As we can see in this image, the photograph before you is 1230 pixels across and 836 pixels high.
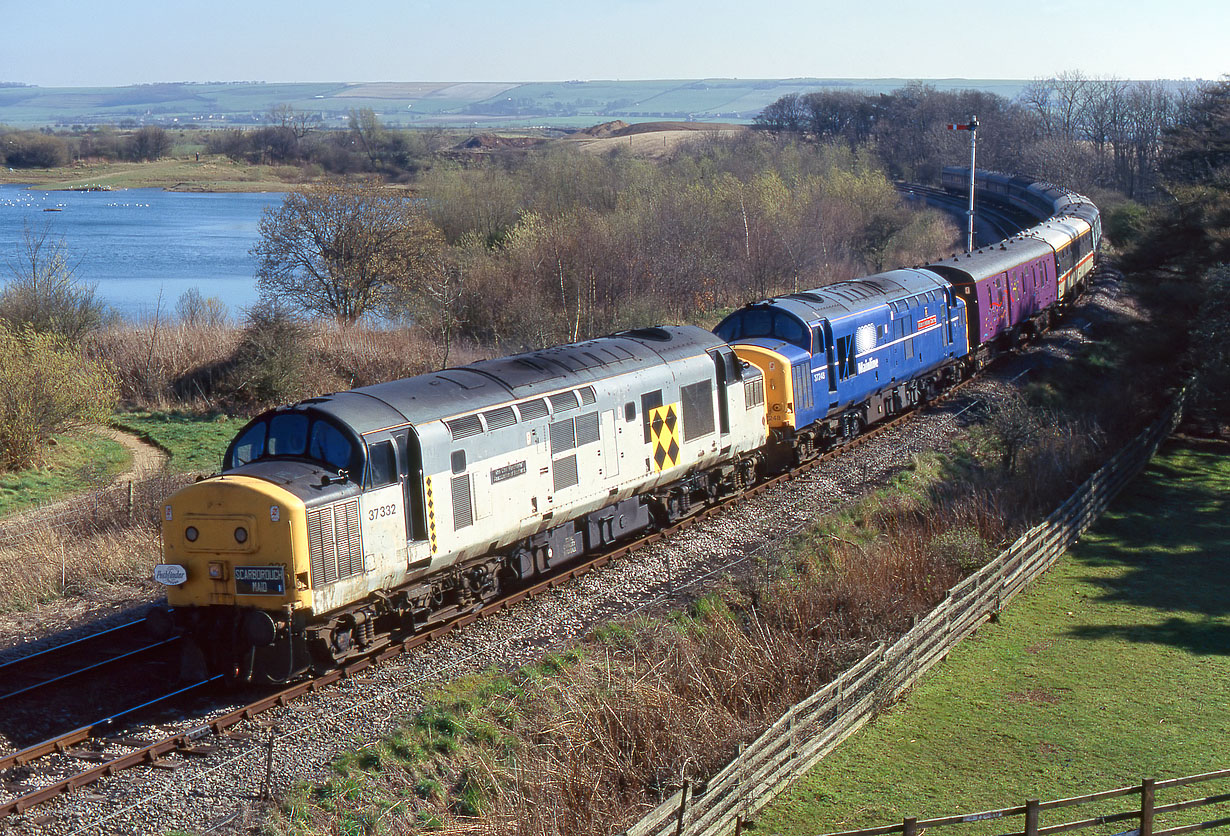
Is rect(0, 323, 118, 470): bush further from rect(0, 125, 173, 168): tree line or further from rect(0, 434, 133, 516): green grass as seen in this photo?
rect(0, 125, 173, 168): tree line

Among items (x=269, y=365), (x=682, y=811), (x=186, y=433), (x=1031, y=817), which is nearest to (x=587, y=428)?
(x=682, y=811)

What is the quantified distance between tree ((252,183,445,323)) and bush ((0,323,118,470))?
18.0 m

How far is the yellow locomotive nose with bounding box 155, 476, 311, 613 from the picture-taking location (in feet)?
44.7

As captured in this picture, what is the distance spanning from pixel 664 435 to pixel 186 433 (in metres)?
20.6

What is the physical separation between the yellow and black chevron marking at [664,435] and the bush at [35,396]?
19.8 m

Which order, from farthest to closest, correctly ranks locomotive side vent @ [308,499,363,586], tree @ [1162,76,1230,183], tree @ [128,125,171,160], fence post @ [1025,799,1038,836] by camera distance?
tree @ [128,125,171,160] → tree @ [1162,76,1230,183] → locomotive side vent @ [308,499,363,586] → fence post @ [1025,799,1038,836]

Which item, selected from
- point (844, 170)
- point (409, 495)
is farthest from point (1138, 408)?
point (844, 170)

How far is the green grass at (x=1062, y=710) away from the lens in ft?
41.0

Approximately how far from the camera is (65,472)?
1244 inches

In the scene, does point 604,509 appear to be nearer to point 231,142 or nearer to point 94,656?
point 94,656

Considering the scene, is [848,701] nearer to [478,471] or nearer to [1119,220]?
[478,471]

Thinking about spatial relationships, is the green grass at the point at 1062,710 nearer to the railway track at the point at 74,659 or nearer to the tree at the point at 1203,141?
the railway track at the point at 74,659

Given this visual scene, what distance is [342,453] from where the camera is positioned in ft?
48.0

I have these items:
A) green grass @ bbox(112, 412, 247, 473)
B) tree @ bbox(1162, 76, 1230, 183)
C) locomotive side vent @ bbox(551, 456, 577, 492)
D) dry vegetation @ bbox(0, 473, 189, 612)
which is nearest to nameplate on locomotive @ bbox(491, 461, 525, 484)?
locomotive side vent @ bbox(551, 456, 577, 492)
